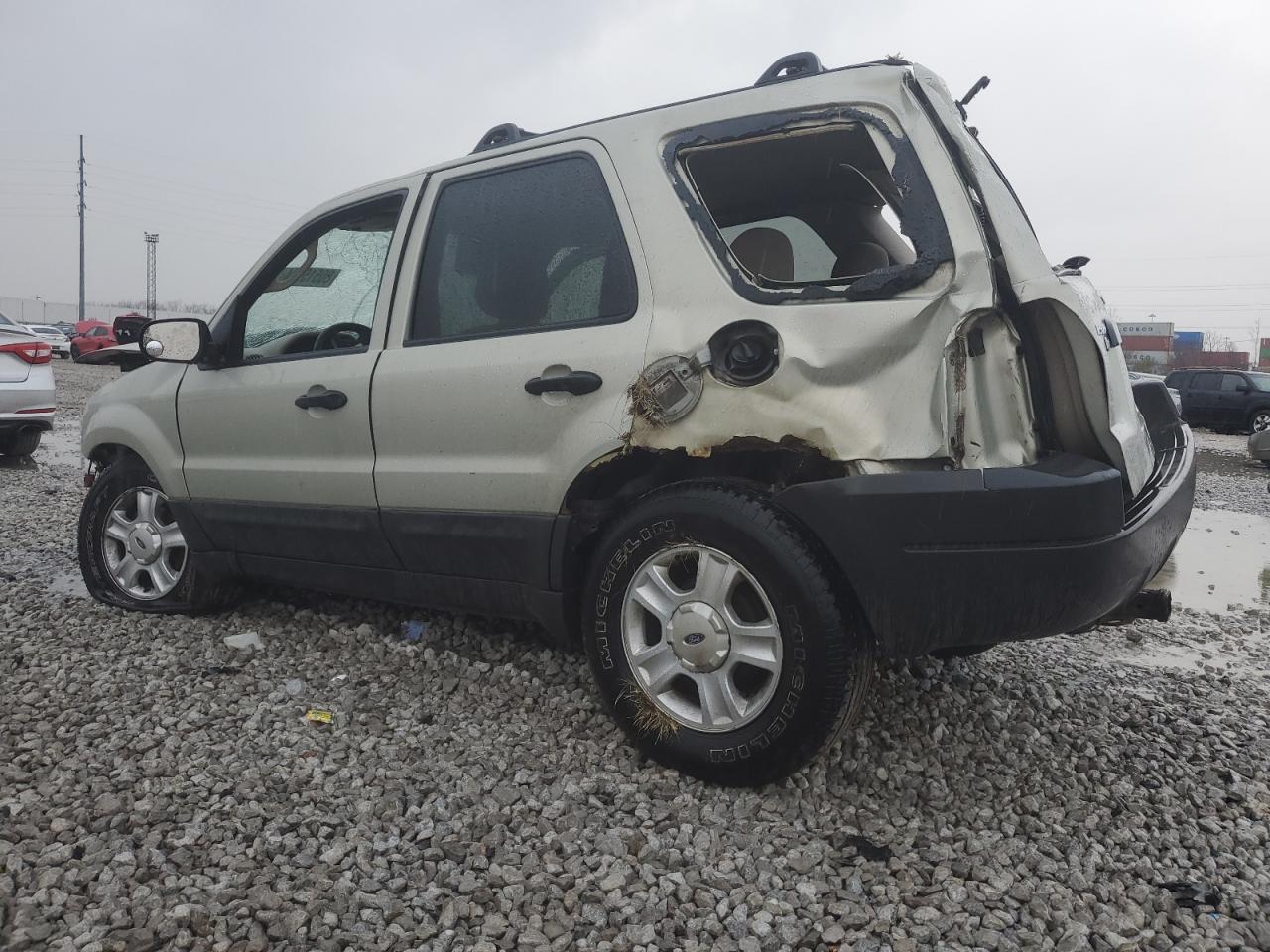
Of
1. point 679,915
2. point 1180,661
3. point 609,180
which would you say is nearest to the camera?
point 679,915

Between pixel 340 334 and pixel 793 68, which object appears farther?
pixel 340 334

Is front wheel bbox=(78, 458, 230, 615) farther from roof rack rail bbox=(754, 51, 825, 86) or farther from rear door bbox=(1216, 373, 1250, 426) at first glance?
rear door bbox=(1216, 373, 1250, 426)

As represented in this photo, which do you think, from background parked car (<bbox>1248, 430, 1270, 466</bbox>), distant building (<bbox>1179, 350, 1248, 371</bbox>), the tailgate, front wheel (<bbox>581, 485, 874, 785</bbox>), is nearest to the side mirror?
front wheel (<bbox>581, 485, 874, 785</bbox>)

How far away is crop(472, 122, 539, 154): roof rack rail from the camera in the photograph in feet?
10.8

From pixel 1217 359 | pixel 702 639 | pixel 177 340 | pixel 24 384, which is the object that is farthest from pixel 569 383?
pixel 1217 359

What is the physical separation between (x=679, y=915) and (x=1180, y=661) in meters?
3.04

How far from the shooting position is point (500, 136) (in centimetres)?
336

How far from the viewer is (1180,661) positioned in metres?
4.02

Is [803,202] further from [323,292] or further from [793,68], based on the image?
[323,292]

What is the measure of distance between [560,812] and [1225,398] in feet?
71.3

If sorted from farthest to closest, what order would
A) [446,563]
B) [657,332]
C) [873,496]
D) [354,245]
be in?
[354,245] → [446,563] → [657,332] → [873,496]

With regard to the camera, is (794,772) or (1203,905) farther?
(794,772)

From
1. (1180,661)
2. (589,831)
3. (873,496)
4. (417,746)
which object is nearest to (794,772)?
(589,831)

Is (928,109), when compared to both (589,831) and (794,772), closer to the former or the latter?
(794,772)
